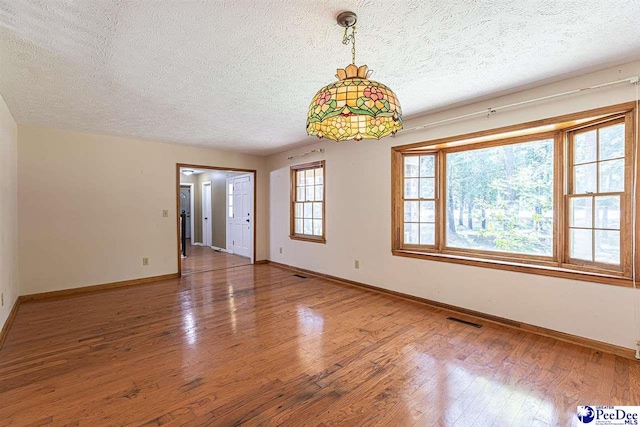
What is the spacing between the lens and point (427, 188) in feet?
12.6

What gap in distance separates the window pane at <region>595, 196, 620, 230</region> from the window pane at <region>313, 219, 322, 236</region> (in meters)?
3.57

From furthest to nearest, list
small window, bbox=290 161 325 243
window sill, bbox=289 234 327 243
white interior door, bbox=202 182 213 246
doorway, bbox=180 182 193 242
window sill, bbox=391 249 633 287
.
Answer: doorway, bbox=180 182 193 242 → white interior door, bbox=202 182 213 246 → small window, bbox=290 161 325 243 → window sill, bbox=289 234 327 243 → window sill, bbox=391 249 633 287

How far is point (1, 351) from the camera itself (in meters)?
2.46

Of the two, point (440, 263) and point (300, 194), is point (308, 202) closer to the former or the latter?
point (300, 194)

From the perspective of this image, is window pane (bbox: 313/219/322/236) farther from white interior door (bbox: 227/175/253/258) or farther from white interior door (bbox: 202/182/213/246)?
white interior door (bbox: 202/182/213/246)

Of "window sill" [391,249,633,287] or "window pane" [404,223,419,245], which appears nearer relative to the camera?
"window sill" [391,249,633,287]

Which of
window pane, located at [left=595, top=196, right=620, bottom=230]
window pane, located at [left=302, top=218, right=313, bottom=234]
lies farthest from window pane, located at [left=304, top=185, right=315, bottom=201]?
window pane, located at [left=595, top=196, right=620, bottom=230]

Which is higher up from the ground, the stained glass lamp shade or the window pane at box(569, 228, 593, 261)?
the stained glass lamp shade

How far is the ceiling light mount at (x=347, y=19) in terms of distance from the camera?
1.67m

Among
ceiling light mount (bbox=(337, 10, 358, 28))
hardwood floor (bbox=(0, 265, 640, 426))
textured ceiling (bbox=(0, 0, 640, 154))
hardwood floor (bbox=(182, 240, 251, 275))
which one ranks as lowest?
hardwood floor (bbox=(0, 265, 640, 426))

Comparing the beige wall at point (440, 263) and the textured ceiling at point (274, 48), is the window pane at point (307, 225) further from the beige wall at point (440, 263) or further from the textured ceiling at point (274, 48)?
the textured ceiling at point (274, 48)

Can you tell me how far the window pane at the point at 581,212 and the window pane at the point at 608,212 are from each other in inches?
2.2

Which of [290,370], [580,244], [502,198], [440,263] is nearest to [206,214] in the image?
[440,263]

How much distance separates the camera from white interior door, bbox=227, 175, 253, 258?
6.42 m
